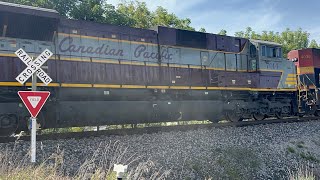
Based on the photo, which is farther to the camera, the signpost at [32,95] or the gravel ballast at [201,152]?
the gravel ballast at [201,152]

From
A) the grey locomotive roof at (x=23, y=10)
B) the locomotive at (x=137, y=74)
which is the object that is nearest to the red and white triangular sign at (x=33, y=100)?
the locomotive at (x=137, y=74)

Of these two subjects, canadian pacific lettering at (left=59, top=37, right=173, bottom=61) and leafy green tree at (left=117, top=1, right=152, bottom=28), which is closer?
canadian pacific lettering at (left=59, top=37, right=173, bottom=61)

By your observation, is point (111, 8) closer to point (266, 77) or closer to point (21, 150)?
point (266, 77)

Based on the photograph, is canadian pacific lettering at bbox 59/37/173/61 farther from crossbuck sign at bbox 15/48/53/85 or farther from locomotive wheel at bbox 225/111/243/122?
crossbuck sign at bbox 15/48/53/85

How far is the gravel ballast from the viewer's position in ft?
22.4

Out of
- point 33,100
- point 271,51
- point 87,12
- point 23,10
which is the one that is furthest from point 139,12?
point 33,100

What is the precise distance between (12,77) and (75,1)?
44.9ft

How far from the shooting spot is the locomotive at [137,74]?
852cm

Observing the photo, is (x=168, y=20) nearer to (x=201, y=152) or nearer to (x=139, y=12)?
(x=139, y=12)

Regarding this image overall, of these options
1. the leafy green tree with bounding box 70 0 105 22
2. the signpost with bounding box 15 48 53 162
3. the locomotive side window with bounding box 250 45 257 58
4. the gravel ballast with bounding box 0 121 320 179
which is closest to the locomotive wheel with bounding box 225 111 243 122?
the gravel ballast with bounding box 0 121 320 179

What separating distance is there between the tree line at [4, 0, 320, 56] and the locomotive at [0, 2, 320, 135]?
3987 mm

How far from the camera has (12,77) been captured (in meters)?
8.40

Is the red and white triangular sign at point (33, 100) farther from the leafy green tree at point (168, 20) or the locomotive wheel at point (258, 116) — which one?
the leafy green tree at point (168, 20)

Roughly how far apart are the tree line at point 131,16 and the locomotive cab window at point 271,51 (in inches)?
206
